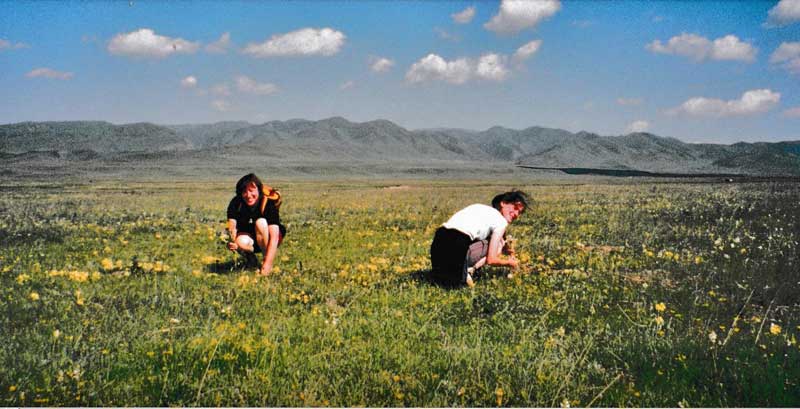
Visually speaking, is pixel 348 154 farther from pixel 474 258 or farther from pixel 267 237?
pixel 474 258

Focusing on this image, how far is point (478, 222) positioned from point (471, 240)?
0.95 feet

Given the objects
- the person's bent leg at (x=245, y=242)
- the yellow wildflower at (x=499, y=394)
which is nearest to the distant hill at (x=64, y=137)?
the person's bent leg at (x=245, y=242)

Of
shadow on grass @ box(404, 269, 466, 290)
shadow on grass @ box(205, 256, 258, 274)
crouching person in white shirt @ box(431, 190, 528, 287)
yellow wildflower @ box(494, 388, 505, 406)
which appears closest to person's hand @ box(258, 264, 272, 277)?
shadow on grass @ box(205, 256, 258, 274)

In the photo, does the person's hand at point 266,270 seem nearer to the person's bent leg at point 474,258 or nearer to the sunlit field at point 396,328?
the sunlit field at point 396,328

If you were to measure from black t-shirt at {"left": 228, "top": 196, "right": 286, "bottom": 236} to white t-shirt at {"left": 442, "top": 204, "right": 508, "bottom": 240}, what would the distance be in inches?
107

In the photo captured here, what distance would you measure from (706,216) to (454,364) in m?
12.3

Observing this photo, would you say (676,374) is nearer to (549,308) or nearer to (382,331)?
(549,308)

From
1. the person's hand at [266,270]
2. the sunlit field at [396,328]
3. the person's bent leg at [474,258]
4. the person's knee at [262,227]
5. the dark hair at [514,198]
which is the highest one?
the dark hair at [514,198]

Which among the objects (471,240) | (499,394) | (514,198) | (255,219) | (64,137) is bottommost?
(499,394)

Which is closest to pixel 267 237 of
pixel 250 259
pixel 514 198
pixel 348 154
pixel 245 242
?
pixel 245 242

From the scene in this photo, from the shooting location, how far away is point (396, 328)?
5.20 meters

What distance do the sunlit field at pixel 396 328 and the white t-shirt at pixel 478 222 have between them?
0.75 meters

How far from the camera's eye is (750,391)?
13.2ft

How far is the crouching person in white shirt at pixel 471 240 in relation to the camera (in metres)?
6.82
